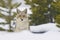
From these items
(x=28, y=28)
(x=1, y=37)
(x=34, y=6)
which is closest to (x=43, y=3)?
(x=34, y=6)

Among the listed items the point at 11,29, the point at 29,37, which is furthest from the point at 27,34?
the point at 11,29

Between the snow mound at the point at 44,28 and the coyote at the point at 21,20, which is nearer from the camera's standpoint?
the coyote at the point at 21,20

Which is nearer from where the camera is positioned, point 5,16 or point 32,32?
point 32,32

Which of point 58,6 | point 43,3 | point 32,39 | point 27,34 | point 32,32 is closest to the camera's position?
point 32,39

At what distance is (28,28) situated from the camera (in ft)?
30.4

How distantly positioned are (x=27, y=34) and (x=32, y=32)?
0.58m

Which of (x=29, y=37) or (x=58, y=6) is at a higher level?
(x=58, y=6)

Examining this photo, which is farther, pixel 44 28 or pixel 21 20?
pixel 44 28

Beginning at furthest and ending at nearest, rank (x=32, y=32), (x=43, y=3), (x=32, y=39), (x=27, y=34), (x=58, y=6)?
1. (x=43, y=3)
2. (x=58, y=6)
3. (x=32, y=32)
4. (x=27, y=34)
5. (x=32, y=39)

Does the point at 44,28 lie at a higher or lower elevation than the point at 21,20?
lower

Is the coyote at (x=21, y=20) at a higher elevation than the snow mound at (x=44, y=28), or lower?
higher

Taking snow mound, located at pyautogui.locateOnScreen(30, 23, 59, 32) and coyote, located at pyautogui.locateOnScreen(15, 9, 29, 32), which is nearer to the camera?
coyote, located at pyautogui.locateOnScreen(15, 9, 29, 32)

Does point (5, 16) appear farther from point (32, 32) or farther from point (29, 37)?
point (29, 37)

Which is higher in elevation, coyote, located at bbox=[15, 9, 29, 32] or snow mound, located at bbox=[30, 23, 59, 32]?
coyote, located at bbox=[15, 9, 29, 32]
